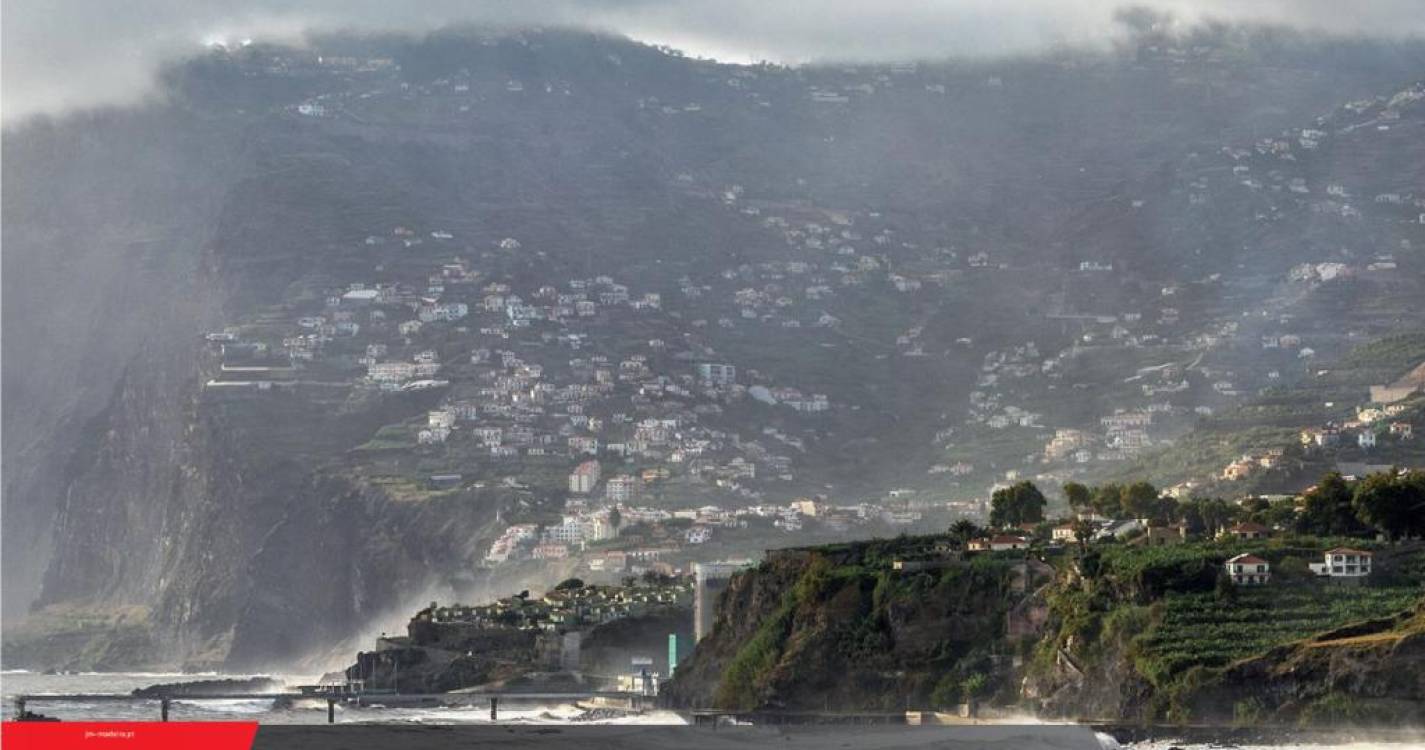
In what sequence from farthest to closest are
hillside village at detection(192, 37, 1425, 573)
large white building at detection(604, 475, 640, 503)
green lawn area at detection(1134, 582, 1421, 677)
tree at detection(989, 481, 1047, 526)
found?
large white building at detection(604, 475, 640, 503) < hillside village at detection(192, 37, 1425, 573) < tree at detection(989, 481, 1047, 526) < green lawn area at detection(1134, 582, 1421, 677)

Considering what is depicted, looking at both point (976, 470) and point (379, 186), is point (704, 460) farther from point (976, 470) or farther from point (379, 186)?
point (379, 186)

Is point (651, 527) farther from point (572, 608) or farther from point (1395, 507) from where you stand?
point (1395, 507)

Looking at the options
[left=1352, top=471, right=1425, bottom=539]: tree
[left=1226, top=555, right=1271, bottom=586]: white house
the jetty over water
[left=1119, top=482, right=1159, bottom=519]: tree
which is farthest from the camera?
the jetty over water

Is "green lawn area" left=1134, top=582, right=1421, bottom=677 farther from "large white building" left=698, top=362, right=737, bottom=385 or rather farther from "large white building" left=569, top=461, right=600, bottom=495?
"large white building" left=698, top=362, right=737, bottom=385

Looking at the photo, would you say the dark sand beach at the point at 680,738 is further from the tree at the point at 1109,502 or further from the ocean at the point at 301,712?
the tree at the point at 1109,502

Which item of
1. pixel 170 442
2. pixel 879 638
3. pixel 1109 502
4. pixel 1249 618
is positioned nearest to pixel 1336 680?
pixel 1249 618

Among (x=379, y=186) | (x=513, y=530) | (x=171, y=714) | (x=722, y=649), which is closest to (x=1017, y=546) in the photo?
(x=722, y=649)

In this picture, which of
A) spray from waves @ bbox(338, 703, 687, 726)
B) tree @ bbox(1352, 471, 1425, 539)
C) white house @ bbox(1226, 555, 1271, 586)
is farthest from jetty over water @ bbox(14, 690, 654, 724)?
white house @ bbox(1226, 555, 1271, 586)
